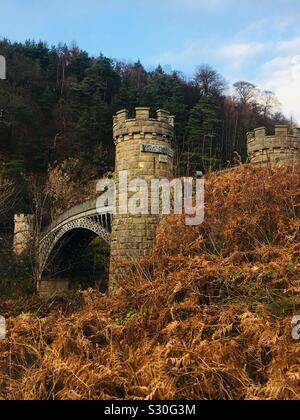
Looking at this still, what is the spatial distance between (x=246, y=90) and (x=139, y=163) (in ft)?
171

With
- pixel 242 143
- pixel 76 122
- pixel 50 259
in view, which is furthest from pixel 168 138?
pixel 76 122

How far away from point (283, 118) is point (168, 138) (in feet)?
161

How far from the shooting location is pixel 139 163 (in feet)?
53.6

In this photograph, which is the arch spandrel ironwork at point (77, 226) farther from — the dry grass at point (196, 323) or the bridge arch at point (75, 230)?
the dry grass at point (196, 323)

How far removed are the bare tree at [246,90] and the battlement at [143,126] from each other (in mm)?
48669

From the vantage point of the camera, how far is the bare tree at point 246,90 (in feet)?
209

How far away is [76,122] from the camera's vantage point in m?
50.9

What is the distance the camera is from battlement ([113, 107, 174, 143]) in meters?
16.4

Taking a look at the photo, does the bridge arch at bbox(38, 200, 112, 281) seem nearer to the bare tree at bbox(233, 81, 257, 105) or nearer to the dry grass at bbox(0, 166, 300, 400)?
the dry grass at bbox(0, 166, 300, 400)
